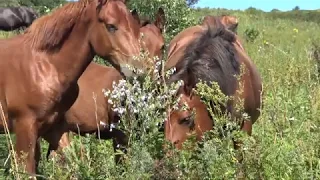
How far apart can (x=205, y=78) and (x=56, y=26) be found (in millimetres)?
1094

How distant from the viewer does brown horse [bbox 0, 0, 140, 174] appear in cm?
398

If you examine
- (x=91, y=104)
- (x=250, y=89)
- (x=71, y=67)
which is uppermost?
(x=71, y=67)

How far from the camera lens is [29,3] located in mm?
28359

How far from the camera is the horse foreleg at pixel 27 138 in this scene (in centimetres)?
406

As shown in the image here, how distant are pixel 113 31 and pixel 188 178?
1.30 metres

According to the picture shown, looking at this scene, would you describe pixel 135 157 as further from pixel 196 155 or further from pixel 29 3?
pixel 29 3

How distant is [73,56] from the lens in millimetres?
4211

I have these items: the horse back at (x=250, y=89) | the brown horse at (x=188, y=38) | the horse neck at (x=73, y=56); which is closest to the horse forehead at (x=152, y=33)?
the brown horse at (x=188, y=38)

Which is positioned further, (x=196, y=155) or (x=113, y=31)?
(x=113, y=31)

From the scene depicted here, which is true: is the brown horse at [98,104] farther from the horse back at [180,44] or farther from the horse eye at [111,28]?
the horse eye at [111,28]

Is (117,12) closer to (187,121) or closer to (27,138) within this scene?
(187,121)

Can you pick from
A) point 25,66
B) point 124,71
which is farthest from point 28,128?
point 124,71

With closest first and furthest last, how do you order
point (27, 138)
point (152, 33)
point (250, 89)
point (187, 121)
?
1. point (187, 121)
2. point (27, 138)
3. point (250, 89)
4. point (152, 33)

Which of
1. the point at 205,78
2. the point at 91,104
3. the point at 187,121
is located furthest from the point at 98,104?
the point at 187,121
